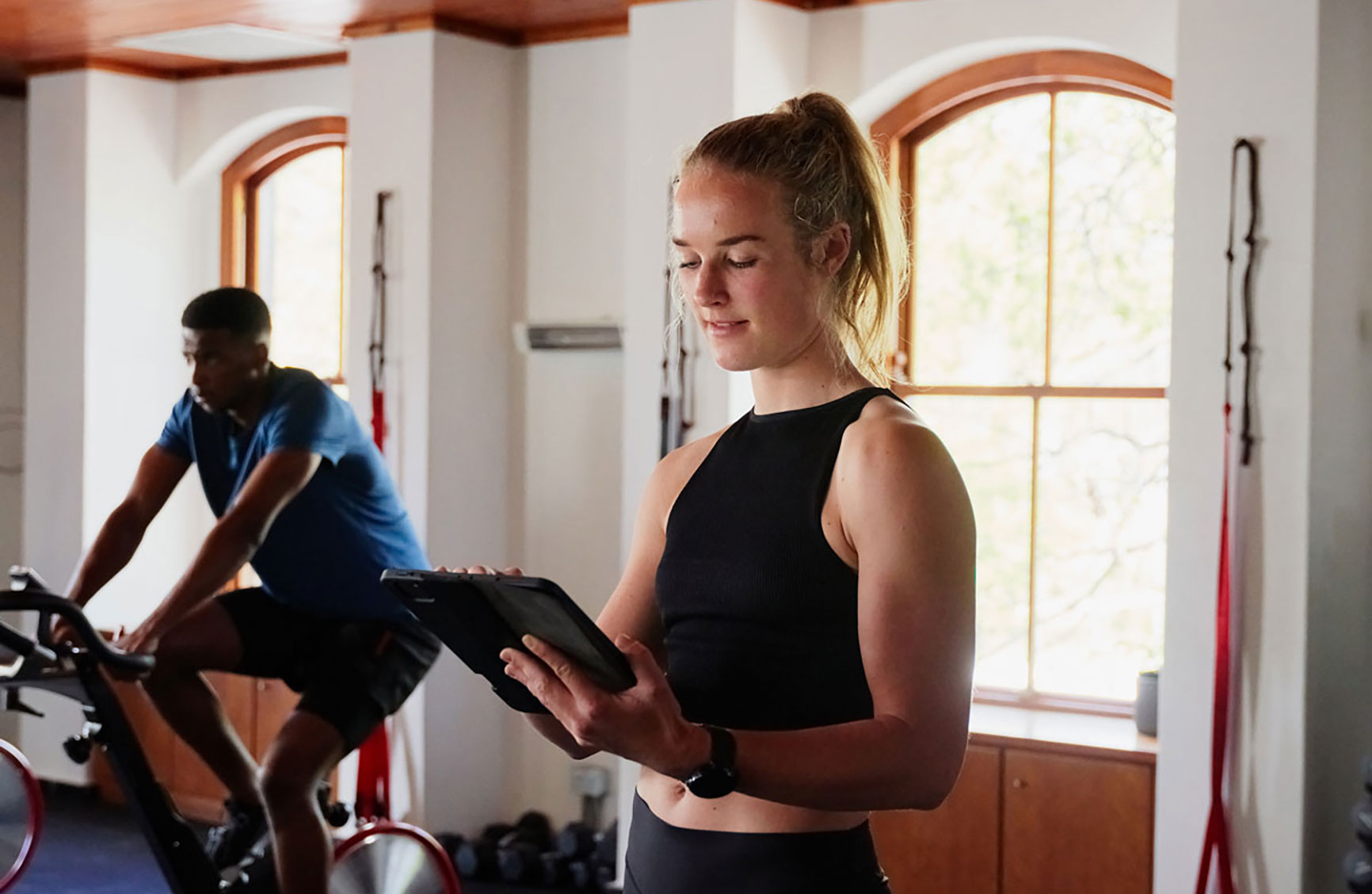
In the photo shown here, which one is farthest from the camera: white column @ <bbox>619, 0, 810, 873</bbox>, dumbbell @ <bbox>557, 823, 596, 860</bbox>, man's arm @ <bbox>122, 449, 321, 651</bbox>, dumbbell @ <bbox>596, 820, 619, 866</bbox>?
dumbbell @ <bbox>557, 823, 596, 860</bbox>

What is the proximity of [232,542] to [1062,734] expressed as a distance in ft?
7.13

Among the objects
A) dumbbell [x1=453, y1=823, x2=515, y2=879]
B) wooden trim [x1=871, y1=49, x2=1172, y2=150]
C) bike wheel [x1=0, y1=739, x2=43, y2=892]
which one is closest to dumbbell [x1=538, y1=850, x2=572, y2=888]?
dumbbell [x1=453, y1=823, x2=515, y2=879]

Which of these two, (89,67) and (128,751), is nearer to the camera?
(128,751)

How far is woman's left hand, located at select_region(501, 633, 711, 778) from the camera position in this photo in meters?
1.28

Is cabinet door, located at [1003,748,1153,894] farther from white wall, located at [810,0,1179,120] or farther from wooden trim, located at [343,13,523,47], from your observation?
wooden trim, located at [343,13,523,47]

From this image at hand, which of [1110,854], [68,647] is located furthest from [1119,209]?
[68,647]

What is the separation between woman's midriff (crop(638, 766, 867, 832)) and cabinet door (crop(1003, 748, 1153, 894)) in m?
2.69

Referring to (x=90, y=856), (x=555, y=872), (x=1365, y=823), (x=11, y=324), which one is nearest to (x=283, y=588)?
(x=555, y=872)

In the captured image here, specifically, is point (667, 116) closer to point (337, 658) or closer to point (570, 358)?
point (570, 358)

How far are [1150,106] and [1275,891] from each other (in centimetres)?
207

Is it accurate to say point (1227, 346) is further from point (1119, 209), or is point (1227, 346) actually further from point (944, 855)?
point (944, 855)

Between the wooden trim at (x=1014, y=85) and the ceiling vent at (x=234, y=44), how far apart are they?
202 centimetres

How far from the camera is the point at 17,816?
4.47 meters

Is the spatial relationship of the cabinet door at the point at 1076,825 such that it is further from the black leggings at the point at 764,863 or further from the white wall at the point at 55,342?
the white wall at the point at 55,342
